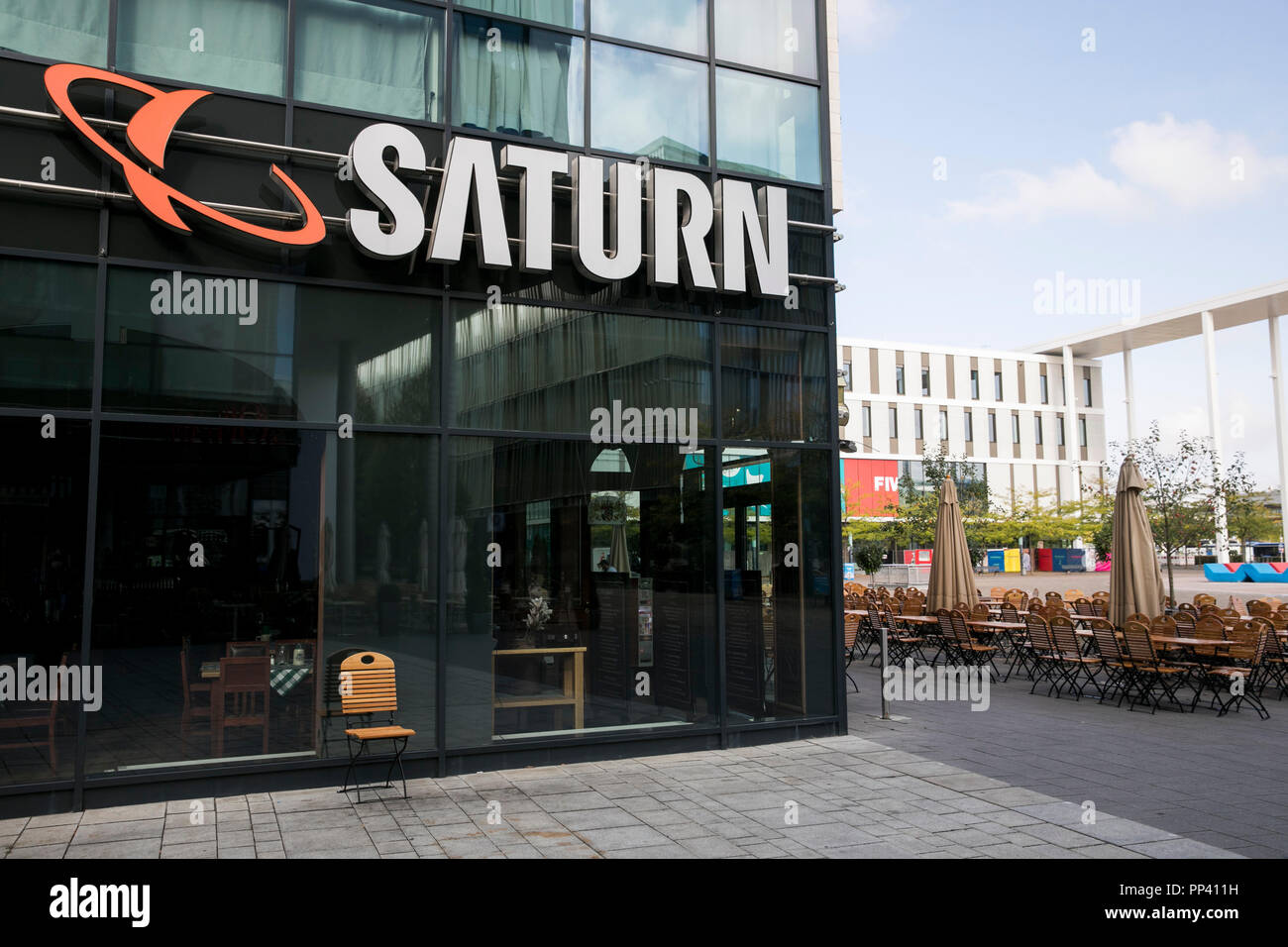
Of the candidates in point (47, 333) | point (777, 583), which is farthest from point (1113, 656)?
point (47, 333)

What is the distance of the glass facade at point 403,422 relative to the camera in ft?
24.8

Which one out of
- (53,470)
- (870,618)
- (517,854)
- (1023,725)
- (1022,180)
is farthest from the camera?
(1022,180)

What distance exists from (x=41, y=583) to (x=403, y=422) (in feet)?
9.80

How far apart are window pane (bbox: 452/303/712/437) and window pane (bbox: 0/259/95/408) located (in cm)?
289

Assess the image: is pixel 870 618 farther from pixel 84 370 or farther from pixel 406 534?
pixel 84 370

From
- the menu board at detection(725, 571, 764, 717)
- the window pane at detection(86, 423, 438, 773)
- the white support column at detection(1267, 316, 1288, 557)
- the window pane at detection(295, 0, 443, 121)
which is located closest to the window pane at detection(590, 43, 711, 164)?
the window pane at detection(295, 0, 443, 121)

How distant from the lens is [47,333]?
24.7 ft

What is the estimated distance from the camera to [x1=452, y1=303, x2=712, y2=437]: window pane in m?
8.97

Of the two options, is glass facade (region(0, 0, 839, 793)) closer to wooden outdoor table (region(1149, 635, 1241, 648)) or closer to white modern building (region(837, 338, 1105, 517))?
wooden outdoor table (region(1149, 635, 1241, 648))

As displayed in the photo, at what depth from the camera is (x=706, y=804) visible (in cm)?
750

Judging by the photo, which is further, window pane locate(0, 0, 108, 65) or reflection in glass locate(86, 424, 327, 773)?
window pane locate(0, 0, 108, 65)

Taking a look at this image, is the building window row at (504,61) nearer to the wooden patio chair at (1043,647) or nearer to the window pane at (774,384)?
the window pane at (774,384)

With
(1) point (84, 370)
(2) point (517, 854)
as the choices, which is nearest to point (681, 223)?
(1) point (84, 370)
